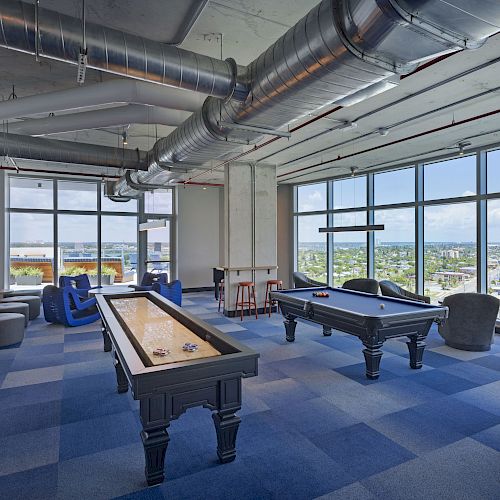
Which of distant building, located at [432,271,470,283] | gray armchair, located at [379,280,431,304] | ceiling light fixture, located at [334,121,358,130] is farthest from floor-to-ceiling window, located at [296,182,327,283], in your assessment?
ceiling light fixture, located at [334,121,358,130]

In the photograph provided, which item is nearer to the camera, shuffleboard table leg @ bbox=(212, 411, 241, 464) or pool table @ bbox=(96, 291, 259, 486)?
pool table @ bbox=(96, 291, 259, 486)

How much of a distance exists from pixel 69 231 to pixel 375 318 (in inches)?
359

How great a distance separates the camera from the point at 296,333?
654 centimetres

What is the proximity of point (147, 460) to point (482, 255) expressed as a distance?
7.09 m

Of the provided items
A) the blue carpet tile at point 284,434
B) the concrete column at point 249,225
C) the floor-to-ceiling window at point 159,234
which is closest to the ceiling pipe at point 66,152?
the concrete column at point 249,225

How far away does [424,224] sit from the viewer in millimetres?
8070

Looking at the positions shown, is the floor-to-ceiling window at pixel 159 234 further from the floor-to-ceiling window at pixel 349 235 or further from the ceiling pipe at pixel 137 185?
the floor-to-ceiling window at pixel 349 235

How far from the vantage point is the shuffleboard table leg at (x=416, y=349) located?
4.69 m

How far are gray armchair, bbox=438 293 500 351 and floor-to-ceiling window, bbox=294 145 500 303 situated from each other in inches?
75.0

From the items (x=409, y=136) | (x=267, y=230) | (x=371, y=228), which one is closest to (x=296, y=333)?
(x=371, y=228)

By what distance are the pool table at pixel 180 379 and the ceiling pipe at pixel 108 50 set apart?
6.91 feet

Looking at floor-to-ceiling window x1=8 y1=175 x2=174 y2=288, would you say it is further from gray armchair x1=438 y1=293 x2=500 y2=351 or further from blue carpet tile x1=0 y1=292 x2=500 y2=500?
gray armchair x1=438 y1=293 x2=500 y2=351

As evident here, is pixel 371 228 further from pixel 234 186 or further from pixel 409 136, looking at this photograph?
pixel 234 186

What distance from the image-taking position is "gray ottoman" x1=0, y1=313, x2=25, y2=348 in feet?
18.4
